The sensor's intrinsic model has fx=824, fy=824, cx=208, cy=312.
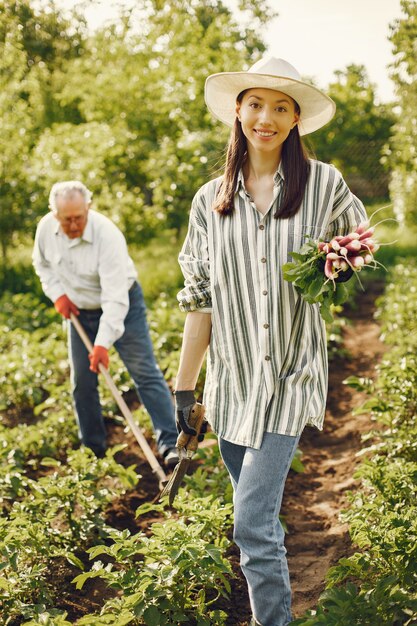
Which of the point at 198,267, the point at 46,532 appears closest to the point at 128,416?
the point at 46,532

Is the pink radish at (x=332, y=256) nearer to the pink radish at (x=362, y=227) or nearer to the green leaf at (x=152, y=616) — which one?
the pink radish at (x=362, y=227)

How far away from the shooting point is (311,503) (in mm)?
4246

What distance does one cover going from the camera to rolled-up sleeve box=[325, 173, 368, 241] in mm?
2660

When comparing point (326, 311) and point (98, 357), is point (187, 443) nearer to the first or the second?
point (326, 311)

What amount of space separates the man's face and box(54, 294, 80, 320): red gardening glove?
39 cm

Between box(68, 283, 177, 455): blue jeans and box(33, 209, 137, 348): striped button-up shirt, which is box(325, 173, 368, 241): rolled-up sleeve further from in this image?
box(68, 283, 177, 455): blue jeans

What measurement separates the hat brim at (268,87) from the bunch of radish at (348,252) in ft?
1.55

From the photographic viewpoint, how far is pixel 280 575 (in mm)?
2566

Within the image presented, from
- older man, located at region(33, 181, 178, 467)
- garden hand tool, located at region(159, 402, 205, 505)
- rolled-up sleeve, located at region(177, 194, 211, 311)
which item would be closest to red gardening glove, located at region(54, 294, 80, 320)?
older man, located at region(33, 181, 178, 467)

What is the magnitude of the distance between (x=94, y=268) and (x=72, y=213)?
0.34 metres

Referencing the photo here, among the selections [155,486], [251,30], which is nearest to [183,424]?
[155,486]

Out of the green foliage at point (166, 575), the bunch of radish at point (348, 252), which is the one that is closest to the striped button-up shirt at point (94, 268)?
the green foliage at point (166, 575)

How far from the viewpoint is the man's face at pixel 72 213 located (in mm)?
4414

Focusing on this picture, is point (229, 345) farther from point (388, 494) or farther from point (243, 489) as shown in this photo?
point (388, 494)
